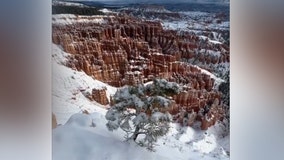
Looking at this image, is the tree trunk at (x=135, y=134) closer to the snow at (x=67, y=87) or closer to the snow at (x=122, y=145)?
the snow at (x=122, y=145)

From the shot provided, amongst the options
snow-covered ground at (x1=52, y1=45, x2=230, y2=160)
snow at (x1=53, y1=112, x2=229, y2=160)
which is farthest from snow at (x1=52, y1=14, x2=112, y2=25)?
snow at (x1=53, y1=112, x2=229, y2=160)

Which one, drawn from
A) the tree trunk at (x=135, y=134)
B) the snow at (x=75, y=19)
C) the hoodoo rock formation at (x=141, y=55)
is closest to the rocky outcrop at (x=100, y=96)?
the hoodoo rock formation at (x=141, y=55)

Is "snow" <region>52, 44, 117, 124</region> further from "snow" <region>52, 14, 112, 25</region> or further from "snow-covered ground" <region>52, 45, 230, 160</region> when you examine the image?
"snow" <region>52, 14, 112, 25</region>
